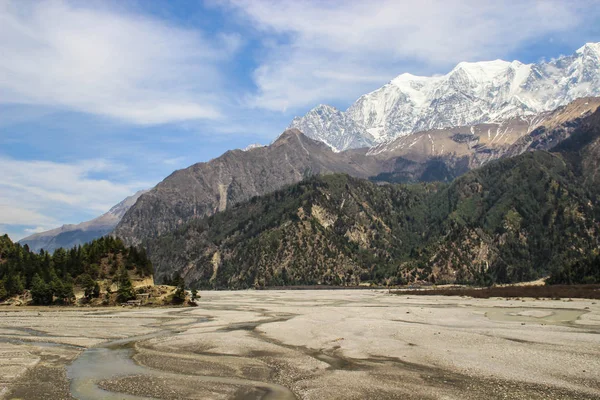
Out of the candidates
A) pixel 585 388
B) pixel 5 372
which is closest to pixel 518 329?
pixel 585 388

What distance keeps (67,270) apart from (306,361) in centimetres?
11073

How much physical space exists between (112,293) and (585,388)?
11865cm

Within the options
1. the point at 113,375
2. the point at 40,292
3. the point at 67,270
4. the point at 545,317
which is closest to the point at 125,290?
the point at 40,292

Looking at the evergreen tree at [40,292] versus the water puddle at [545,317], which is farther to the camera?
the evergreen tree at [40,292]

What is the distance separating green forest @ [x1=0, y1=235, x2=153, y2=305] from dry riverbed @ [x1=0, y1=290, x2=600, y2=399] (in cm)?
5026

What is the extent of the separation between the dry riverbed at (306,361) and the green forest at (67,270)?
50265mm

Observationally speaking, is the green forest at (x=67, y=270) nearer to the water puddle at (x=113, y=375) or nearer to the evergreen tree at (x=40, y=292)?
the evergreen tree at (x=40, y=292)

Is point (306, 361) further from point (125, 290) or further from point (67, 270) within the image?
point (67, 270)

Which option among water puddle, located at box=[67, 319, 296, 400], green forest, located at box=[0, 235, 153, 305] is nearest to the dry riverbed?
water puddle, located at box=[67, 319, 296, 400]

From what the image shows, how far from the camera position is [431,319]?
290 ft

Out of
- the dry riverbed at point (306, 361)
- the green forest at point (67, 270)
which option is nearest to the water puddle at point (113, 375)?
the dry riverbed at point (306, 361)

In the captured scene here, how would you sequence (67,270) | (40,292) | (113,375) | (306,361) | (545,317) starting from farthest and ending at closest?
1. (67,270)
2. (40,292)
3. (545,317)
4. (306,361)
5. (113,375)

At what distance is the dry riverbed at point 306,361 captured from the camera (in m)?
35.9

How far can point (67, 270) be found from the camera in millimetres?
138000
